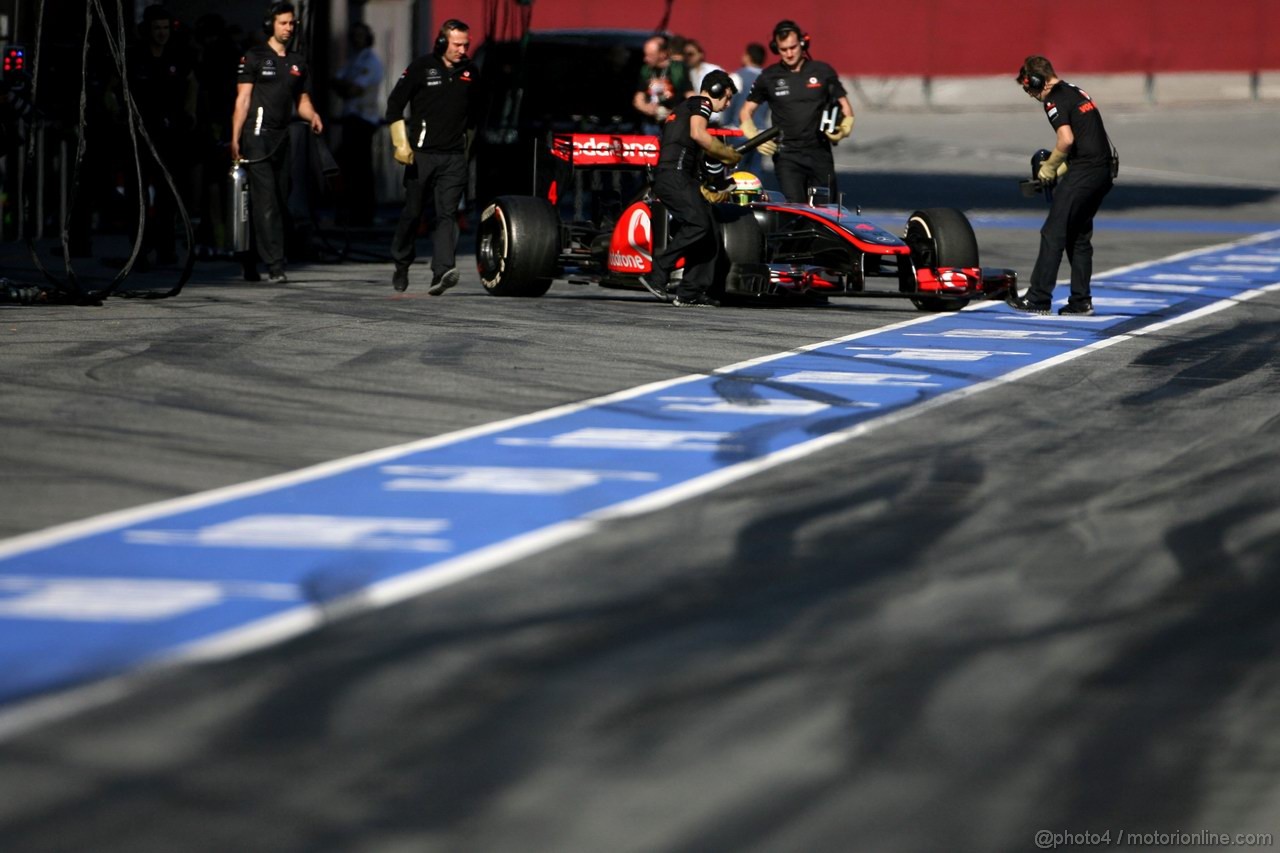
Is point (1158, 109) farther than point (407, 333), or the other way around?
point (1158, 109)

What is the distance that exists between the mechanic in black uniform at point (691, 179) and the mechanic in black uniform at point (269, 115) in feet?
9.64

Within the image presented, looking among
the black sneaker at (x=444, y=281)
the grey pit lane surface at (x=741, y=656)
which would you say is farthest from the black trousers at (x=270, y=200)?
the grey pit lane surface at (x=741, y=656)

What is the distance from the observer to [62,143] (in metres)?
19.4

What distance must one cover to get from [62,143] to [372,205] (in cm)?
363

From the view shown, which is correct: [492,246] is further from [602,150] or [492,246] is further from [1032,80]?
[1032,80]

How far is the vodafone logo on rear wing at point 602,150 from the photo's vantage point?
47.4 ft

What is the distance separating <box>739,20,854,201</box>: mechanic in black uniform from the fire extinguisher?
364cm

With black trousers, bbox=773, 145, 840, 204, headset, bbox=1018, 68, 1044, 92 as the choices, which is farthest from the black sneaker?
headset, bbox=1018, 68, 1044, 92

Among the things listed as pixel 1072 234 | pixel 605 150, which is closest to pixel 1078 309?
pixel 1072 234

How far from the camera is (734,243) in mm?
13641

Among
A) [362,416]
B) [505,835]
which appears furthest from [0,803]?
[362,416]

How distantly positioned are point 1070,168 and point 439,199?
13.9 ft

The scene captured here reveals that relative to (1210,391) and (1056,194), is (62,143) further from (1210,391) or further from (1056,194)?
(1210,391)

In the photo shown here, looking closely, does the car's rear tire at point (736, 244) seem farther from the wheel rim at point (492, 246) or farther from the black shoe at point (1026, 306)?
the black shoe at point (1026, 306)
